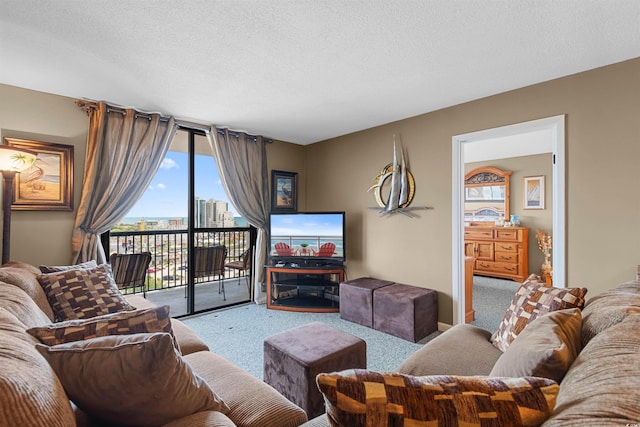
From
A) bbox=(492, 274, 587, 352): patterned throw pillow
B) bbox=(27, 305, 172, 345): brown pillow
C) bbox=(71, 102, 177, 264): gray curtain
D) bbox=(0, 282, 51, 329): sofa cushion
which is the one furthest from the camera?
bbox=(71, 102, 177, 264): gray curtain

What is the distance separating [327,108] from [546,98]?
2.03 meters

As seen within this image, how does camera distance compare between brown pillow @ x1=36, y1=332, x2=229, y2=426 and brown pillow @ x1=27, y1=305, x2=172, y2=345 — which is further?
brown pillow @ x1=27, y1=305, x2=172, y2=345

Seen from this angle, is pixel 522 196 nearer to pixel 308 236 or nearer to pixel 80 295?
pixel 308 236

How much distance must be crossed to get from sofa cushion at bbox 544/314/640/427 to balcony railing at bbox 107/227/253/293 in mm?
3818

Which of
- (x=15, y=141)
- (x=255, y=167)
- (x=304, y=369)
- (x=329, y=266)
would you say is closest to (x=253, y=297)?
(x=329, y=266)

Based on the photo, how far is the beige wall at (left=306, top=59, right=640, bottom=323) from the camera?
2.28 meters

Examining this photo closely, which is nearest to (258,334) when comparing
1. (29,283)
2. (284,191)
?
(29,283)

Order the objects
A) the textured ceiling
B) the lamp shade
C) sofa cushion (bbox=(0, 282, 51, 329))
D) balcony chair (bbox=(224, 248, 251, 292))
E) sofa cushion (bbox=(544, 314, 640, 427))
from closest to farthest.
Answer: sofa cushion (bbox=(544, 314, 640, 427)) → sofa cushion (bbox=(0, 282, 51, 329)) → the textured ceiling → the lamp shade → balcony chair (bbox=(224, 248, 251, 292))

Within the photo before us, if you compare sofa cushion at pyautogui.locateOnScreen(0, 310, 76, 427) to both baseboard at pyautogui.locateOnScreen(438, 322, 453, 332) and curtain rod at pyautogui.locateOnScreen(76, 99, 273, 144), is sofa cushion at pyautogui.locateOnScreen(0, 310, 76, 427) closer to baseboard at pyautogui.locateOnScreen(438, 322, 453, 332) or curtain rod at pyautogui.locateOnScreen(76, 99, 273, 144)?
curtain rod at pyautogui.locateOnScreen(76, 99, 273, 144)

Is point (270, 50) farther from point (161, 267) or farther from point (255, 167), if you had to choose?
point (161, 267)

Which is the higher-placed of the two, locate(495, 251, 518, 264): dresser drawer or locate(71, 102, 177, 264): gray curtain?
locate(71, 102, 177, 264): gray curtain

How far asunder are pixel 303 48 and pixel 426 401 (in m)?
2.14

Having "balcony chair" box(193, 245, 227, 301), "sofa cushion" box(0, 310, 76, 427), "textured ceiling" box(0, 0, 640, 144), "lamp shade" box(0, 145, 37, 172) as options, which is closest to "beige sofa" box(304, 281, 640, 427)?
"sofa cushion" box(0, 310, 76, 427)

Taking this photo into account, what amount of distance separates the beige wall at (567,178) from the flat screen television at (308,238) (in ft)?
1.06
